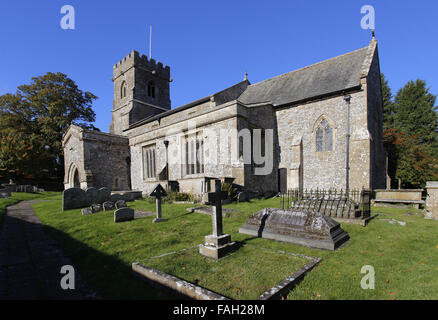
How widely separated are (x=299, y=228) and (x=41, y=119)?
33606 mm

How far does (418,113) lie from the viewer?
26984mm

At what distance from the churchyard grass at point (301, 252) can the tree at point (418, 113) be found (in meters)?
26.8

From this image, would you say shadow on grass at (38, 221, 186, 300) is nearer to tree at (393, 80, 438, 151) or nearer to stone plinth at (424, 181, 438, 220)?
stone plinth at (424, 181, 438, 220)

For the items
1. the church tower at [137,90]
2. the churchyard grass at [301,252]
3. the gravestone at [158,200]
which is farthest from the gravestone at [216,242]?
the church tower at [137,90]

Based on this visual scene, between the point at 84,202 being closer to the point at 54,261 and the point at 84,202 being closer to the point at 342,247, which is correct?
the point at 54,261

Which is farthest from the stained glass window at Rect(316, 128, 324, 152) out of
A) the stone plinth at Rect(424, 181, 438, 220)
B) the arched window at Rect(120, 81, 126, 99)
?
the arched window at Rect(120, 81, 126, 99)

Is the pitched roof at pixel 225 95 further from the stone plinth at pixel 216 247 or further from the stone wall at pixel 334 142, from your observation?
the stone plinth at pixel 216 247

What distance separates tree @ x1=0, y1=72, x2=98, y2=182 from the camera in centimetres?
2395

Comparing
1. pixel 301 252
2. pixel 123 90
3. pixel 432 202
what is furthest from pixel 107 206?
pixel 123 90

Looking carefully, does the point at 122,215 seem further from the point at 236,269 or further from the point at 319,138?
the point at 319,138

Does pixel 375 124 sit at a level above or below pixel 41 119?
below

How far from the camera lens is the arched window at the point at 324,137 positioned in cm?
1416
